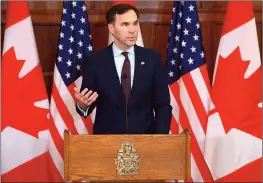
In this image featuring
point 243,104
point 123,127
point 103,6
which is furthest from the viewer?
point 103,6

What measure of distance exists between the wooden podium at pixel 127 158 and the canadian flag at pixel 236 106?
5.38 ft

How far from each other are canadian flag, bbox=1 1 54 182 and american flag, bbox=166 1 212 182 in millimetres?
1018

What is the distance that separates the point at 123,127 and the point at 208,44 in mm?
1788

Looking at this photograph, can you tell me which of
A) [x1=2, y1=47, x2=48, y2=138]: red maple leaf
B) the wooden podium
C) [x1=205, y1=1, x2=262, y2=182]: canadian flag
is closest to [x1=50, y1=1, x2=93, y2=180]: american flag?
[x1=2, y1=47, x2=48, y2=138]: red maple leaf

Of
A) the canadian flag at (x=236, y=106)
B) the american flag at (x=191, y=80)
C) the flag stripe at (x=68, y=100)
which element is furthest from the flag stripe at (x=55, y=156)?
the canadian flag at (x=236, y=106)

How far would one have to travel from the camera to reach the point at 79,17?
3.62 meters

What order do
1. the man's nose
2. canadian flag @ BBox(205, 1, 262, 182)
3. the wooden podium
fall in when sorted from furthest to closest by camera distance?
canadian flag @ BBox(205, 1, 262, 182)
the man's nose
the wooden podium

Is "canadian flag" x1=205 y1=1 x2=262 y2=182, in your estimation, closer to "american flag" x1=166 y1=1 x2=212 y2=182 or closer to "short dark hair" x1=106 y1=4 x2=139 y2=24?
"american flag" x1=166 y1=1 x2=212 y2=182

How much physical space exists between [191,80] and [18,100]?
1331mm

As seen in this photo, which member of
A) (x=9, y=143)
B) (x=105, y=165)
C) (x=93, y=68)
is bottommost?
(x=9, y=143)

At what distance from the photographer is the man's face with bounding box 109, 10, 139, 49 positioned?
2.32m

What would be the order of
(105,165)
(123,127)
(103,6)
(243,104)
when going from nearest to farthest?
(105,165), (123,127), (243,104), (103,6)

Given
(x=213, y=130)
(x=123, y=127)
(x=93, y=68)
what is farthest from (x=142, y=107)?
(x=213, y=130)

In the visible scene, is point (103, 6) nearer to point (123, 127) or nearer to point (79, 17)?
point (79, 17)
